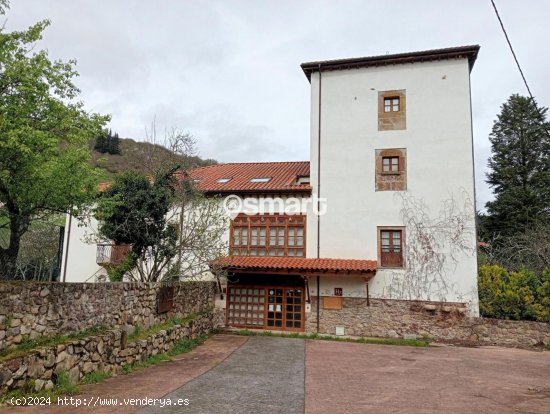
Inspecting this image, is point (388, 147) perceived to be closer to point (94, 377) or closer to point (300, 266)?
point (300, 266)

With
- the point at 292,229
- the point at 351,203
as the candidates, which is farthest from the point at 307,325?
the point at 351,203

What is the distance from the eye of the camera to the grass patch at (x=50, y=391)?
5714 millimetres

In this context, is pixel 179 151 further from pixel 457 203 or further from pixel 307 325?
pixel 457 203

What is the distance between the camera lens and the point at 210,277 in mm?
16688

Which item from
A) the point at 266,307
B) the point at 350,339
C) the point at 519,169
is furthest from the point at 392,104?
the point at 519,169

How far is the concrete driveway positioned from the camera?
21.7ft

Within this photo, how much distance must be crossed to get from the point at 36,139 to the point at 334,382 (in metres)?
7.31

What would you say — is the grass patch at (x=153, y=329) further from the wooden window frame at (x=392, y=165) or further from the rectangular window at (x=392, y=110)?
the rectangular window at (x=392, y=110)

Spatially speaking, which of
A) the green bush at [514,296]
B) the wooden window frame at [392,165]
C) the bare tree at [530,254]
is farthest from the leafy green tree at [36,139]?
the bare tree at [530,254]

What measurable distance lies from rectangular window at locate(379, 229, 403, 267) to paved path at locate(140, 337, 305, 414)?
557cm

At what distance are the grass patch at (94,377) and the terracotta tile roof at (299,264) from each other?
265 inches

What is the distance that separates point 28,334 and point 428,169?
13.9 metres

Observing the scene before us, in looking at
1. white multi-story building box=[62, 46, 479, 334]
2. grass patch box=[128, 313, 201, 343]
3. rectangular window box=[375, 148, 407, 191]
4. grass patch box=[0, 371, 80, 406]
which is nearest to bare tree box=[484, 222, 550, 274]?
white multi-story building box=[62, 46, 479, 334]

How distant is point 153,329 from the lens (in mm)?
10555
